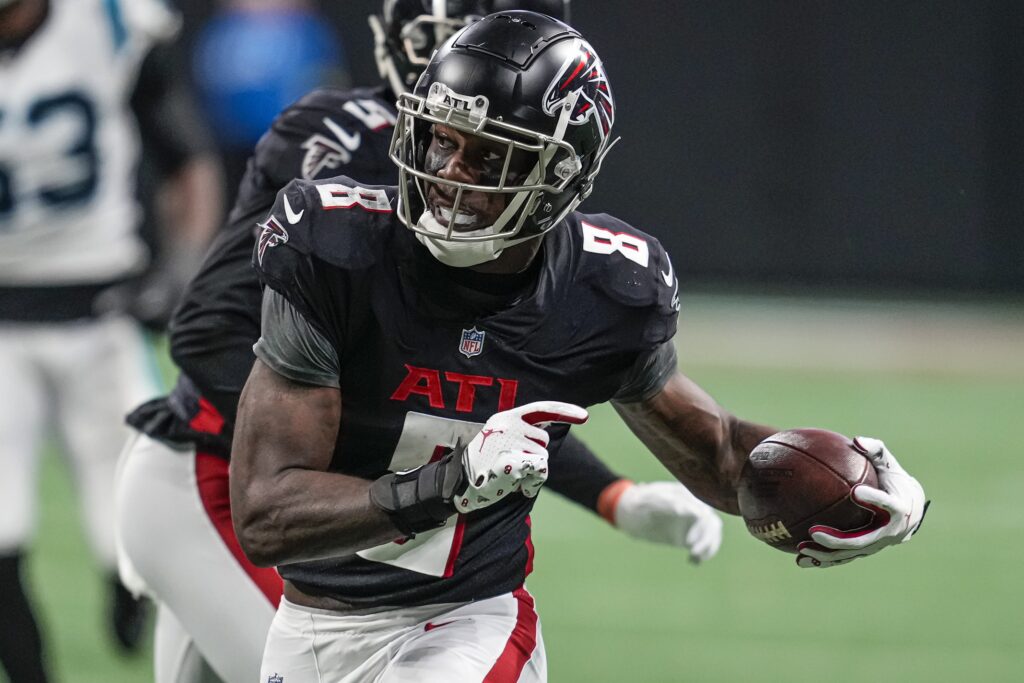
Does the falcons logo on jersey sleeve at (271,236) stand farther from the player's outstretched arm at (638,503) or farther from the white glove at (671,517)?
the white glove at (671,517)

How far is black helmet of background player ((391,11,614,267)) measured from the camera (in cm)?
252

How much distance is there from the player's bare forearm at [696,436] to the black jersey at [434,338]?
9 cm

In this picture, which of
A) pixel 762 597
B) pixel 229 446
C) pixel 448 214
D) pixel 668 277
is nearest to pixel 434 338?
pixel 448 214

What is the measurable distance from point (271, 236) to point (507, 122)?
408 mm

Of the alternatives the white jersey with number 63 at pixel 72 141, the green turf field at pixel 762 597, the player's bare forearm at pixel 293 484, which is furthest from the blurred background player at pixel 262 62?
the player's bare forearm at pixel 293 484

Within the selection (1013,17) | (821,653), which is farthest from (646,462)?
(1013,17)

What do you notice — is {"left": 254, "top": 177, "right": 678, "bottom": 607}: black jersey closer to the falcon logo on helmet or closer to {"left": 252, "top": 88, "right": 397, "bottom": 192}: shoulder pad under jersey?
the falcon logo on helmet

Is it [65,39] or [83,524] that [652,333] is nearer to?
[65,39]

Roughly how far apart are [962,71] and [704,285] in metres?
2.25

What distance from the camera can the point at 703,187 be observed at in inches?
439

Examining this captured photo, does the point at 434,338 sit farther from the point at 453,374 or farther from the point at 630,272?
the point at 630,272

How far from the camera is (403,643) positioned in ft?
8.77

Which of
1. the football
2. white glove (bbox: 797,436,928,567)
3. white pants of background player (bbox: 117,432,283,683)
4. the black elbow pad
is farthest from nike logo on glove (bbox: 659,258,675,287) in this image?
white pants of background player (bbox: 117,432,283,683)

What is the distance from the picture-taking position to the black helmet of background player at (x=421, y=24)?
10.7 ft
